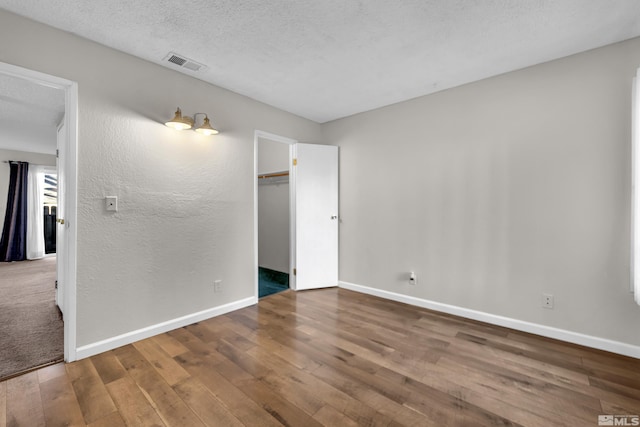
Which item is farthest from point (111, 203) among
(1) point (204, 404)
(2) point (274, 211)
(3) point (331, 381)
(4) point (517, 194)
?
(4) point (517, 194)

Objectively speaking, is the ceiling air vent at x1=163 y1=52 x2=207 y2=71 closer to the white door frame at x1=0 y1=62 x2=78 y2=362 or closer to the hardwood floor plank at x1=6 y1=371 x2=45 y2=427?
the white door frame at x1=0 y1=62 x2=78 y2=362

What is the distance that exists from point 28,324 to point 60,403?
5.69ft

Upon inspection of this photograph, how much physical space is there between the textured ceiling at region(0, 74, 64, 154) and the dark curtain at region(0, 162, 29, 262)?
66cm

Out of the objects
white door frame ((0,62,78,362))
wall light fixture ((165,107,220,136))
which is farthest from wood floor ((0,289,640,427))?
wall light fixture ((165,107,220,136))

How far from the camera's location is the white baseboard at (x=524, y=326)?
7.20 feet

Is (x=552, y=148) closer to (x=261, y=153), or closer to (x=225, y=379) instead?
(x=225, y=379)

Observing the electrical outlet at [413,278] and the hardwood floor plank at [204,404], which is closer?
the hardwood floor plank at [204,404]

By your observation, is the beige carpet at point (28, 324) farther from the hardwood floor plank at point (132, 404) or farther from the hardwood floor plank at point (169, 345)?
the hardwood floor plank at point (132, 404)

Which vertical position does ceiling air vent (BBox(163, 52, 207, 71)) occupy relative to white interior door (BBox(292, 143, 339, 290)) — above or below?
above

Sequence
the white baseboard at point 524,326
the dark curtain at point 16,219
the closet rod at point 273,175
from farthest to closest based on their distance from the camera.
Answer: the dark curtain at point 16,219 → the closet rod at point 273,175 → the white baseboard at point 524,326

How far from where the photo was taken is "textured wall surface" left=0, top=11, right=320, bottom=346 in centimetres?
213

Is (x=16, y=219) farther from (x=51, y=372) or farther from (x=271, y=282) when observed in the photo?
(x=51, y=372)

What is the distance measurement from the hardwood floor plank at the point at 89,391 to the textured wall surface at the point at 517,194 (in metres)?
2.90

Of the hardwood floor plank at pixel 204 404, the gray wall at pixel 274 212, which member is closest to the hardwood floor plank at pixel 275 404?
the hardwood floor plank at pixel 204 404
